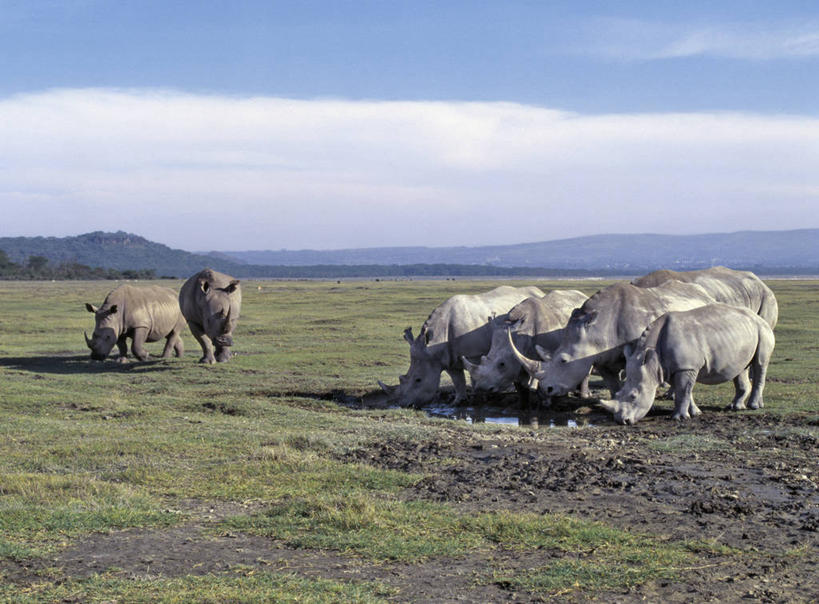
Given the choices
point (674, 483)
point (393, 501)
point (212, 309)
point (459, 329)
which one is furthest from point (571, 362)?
point (212, 309)

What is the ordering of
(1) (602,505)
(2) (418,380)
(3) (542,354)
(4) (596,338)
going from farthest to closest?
(2) (418,380)
(3) (542,354)
(4) (596,338)
(1) (602,505)

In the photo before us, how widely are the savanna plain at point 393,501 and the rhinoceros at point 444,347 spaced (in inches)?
31.4

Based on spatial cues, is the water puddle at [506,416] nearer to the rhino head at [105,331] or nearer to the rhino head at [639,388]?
the rhino head at [639,388]

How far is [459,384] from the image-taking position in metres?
17.1

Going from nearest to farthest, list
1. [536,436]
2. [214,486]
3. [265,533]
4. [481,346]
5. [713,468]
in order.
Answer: [265,533], [214,486], [713,468], [536,436], [481,346]

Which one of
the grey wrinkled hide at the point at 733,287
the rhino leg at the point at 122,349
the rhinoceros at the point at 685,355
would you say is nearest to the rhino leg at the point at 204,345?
the rhino leg at the point at 122,349

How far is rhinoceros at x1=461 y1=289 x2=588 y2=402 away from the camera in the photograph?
16.0 metres

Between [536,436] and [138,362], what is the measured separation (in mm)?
13052

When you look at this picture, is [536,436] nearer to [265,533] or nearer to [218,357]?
[265,533]

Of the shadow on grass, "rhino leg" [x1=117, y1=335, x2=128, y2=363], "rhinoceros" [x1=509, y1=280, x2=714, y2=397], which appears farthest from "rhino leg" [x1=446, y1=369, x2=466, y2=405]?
"rhino leg" [x1=117, y1=335, x2=128, y2=363]

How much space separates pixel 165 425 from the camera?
13.6m

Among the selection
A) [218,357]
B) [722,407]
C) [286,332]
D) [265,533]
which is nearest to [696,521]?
[265,533]

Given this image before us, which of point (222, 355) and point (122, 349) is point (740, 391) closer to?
point (222, 355)

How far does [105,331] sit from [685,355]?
14.3 m
